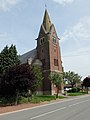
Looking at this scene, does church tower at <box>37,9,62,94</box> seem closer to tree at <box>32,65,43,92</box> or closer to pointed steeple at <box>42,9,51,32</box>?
pointed steeple at <box>42,9,51,32</box>

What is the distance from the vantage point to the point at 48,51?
57625mm

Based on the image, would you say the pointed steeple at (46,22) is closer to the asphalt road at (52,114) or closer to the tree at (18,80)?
the tree at (18,80)

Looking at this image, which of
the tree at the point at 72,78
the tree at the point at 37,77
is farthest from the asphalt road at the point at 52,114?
the tree at the point at 72,78

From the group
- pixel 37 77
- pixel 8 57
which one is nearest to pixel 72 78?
pixel 8 57

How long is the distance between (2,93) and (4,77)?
8.57 feet

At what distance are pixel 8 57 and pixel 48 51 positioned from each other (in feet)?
57.0

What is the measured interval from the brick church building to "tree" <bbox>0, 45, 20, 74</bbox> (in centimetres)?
1281

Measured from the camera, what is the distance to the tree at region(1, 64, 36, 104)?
2522 cm

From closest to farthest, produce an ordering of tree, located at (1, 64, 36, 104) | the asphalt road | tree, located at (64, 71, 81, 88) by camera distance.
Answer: the asphalt road < tree, located at (1, 64, 36, 104) < tree, located at (64, 71, 81, 88)

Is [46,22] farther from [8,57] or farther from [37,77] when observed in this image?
[37,77]

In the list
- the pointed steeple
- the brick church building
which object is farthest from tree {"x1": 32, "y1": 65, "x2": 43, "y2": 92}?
the pointed steeple

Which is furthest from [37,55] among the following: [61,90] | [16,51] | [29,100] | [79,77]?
[29,100]

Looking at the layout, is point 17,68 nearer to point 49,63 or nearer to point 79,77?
point 49,63

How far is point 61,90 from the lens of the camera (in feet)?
190
